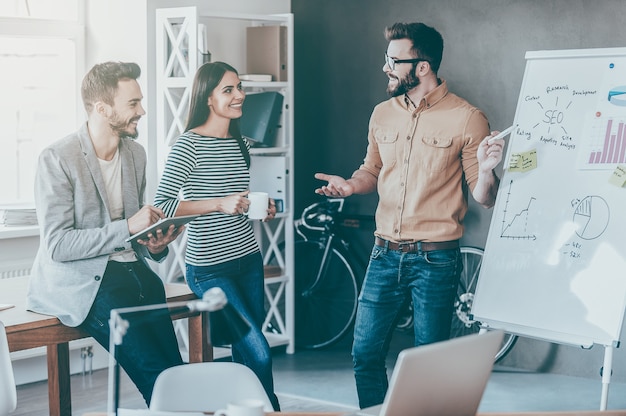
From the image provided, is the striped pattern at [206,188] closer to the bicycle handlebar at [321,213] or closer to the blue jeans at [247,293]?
the blue jeans at [247,293]

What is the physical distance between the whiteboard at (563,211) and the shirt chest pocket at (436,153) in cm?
43

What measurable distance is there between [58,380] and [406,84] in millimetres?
1729

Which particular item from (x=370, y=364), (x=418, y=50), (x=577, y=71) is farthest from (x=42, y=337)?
(x=577, y=71)

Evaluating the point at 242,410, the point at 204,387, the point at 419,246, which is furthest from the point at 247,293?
the point at 242,410

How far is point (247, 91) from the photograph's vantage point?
5.50 meters

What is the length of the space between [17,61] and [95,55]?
419 millimetres

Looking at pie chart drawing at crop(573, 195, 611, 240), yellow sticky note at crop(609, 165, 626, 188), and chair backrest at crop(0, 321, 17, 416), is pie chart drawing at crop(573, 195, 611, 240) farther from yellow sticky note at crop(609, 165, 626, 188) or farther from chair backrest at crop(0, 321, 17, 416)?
chair backrest at crop(0, 321, 17, 416)

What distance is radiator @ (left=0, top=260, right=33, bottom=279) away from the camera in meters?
4.76

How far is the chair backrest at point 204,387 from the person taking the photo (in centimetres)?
257

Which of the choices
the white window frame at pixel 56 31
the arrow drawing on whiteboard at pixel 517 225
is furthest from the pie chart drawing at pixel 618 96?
the white window frame at pixel 56 31

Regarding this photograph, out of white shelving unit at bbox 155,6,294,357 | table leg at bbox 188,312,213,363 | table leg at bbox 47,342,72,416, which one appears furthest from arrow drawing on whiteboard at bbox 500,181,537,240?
table leg at bbox 47,342,72,416

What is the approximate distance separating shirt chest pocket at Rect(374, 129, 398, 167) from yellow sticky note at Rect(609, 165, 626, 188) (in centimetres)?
84

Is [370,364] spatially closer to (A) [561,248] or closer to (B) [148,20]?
(A) [561,248]

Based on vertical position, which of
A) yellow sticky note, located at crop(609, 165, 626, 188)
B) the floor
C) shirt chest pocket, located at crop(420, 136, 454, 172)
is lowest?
the floor
